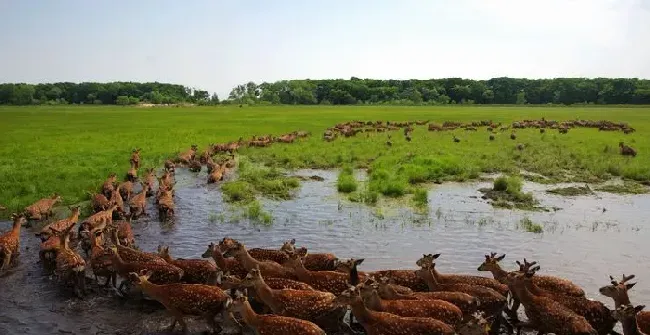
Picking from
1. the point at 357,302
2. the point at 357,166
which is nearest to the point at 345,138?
the point at 357,166

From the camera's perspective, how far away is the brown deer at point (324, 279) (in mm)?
11047

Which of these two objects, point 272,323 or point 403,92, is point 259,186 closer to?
point 272,323

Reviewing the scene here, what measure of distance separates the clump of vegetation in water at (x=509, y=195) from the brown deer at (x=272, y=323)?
1372 centimetres

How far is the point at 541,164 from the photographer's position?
1209 inches

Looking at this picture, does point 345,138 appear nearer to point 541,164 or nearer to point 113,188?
point 541,164

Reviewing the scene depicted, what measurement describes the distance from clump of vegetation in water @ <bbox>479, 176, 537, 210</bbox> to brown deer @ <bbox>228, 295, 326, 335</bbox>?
45.0 feet

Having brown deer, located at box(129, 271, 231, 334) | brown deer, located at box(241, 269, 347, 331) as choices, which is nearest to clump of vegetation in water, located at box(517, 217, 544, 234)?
brown deer, located at box(241, 269, 347, 331)

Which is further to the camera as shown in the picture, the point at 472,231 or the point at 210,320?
the point at 472,231

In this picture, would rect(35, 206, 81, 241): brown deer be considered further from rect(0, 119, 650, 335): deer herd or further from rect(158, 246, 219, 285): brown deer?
rect(158, 246, 219, 285): brown deer

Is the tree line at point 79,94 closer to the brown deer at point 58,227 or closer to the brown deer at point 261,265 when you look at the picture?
the brown deer at point 58,227

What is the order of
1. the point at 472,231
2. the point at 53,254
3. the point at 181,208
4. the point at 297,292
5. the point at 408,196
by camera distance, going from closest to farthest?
the point at 297,292 → the point at 53,254 → the point at 472,231 → the point at 181,208 → the point at 408,196

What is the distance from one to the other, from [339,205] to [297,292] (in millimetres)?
10755

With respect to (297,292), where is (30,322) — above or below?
below

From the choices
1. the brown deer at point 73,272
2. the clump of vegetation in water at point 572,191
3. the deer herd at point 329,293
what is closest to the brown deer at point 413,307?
the deer herd at point 329,293
